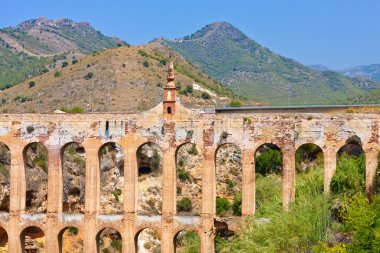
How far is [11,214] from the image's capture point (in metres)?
33.7

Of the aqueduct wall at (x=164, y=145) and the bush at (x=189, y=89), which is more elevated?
the bush at (x=189, y=89)

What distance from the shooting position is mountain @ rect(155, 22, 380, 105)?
327 feet

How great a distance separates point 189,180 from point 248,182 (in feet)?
76.1

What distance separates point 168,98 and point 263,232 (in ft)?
31.1

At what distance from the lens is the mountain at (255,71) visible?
99.6 meters

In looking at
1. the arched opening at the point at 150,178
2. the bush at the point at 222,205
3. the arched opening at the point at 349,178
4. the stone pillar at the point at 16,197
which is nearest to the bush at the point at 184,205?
the arched opening at the point at 150,178

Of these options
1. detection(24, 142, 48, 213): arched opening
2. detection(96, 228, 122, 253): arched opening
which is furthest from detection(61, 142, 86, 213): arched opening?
detection(96, 228, 122, 253): arched opening

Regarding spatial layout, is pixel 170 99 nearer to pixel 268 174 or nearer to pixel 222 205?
pixel 222 205

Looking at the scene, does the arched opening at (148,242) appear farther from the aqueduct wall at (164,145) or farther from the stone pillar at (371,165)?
the stone pillar at (371,165)

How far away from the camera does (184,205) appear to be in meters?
51.1

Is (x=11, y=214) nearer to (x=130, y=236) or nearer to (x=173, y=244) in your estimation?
(x=130, y=236)

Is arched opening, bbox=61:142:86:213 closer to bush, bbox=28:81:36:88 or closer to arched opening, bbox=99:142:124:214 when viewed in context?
arched opening, bbox=99:142:124:214

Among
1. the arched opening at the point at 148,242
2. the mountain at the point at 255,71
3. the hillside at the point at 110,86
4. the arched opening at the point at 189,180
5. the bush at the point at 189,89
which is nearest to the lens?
the arched opening at the point at 148,242

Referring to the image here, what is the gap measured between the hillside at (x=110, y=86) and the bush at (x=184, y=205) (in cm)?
1591
